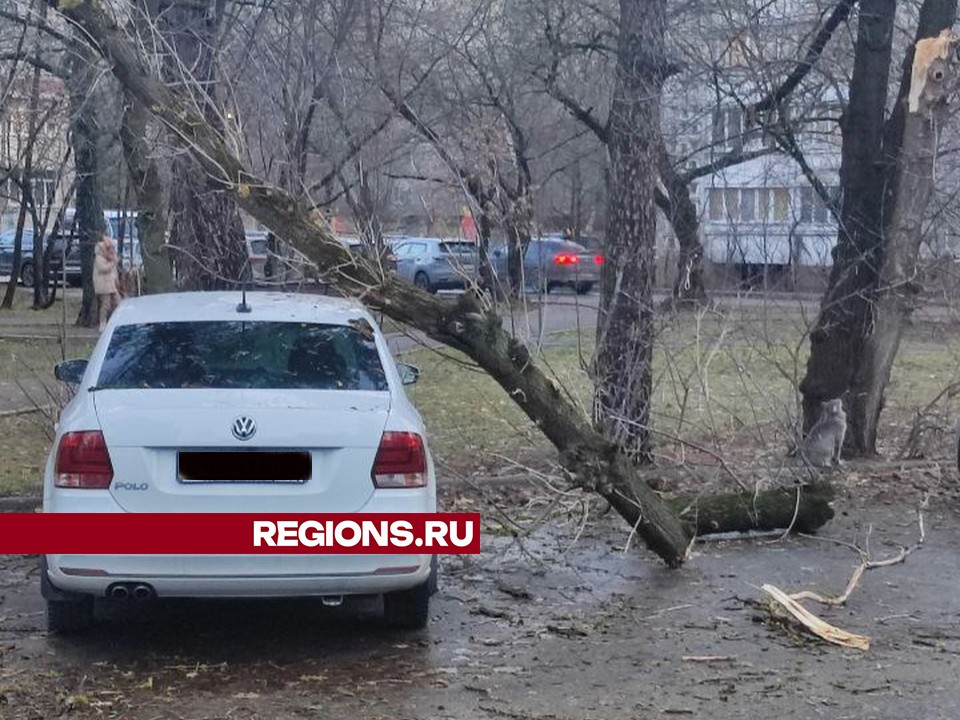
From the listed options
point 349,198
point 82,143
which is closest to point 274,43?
point 349,198

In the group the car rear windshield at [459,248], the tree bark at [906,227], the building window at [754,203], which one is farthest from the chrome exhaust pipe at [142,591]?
the building window at [754,203]

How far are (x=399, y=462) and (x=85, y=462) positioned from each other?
1.26 metres

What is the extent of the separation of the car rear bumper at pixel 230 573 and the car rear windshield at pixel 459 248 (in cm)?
284

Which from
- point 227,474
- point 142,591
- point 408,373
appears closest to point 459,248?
point 408,373

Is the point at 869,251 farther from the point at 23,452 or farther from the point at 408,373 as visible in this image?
the point at 23,452

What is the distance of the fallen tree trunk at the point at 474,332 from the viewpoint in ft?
23.5

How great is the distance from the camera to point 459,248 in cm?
870

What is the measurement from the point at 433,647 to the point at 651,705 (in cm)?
119

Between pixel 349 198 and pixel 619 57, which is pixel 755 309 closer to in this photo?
pixel 619 57

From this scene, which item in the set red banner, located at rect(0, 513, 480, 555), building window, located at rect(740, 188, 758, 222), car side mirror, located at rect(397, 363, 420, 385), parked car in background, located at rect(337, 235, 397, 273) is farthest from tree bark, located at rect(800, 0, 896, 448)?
red banner, located at rect(0, 513, 480, 555)

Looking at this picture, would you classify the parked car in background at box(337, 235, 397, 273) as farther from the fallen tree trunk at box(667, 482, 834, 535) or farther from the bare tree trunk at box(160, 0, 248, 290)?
the bare tree trunk at box(160, 0, 248, 290)

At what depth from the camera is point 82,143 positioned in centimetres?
2364

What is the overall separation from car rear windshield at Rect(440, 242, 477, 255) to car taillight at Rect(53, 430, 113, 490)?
2.96 m

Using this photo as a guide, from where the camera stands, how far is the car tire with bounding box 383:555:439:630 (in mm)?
6359
